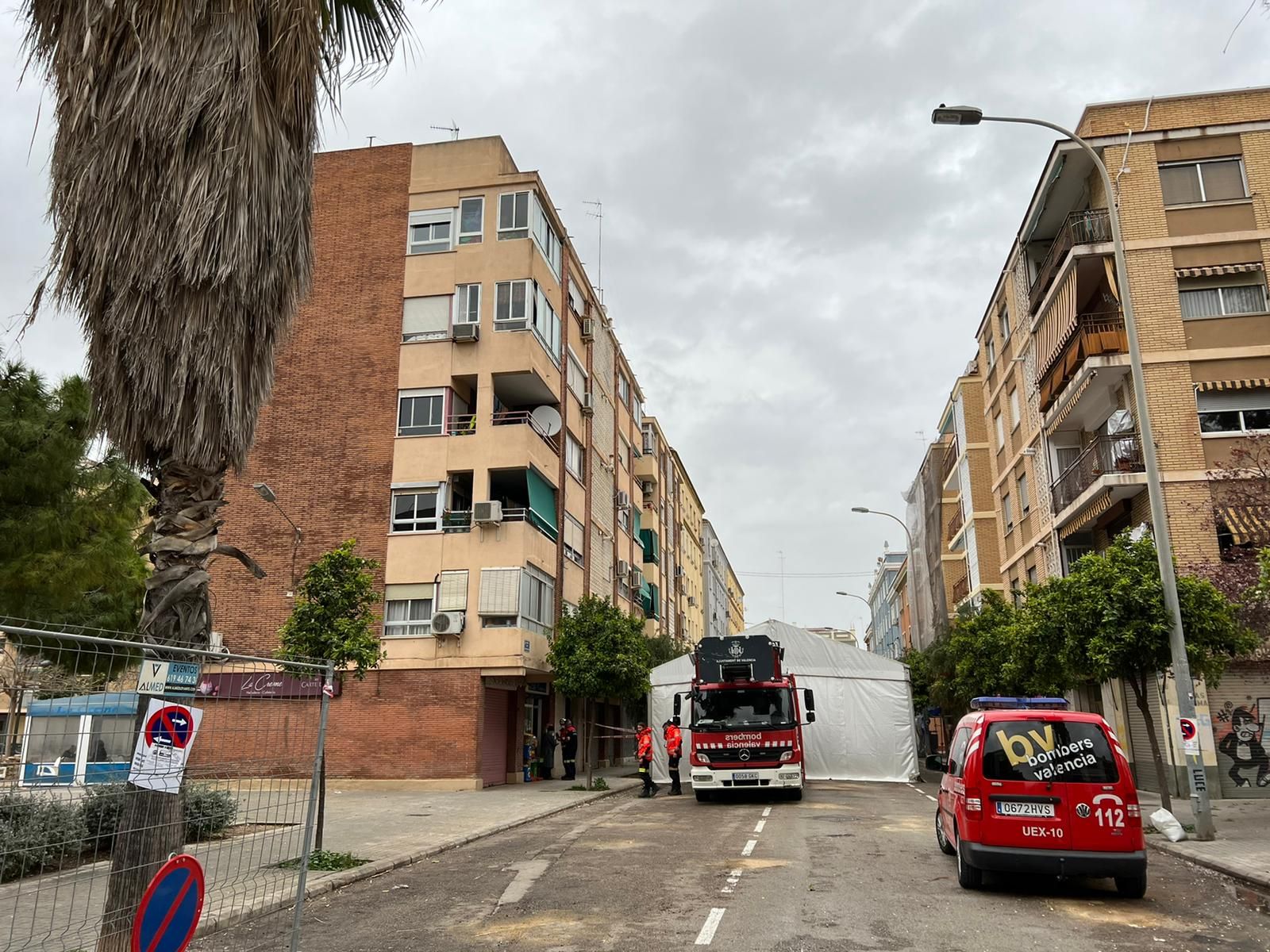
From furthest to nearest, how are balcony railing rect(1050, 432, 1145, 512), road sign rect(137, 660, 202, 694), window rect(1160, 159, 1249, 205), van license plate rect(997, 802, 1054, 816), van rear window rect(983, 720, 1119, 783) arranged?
window rect(1160, 159, 1249, 205)
balcony railing rect(1050, 432, 1145, 512)
van rear window rect(983, 720, 1119, 783)
van license plate rect(997, 802, 1054, 816)
road sign rect(137, 660, 202, 694)

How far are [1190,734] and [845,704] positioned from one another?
55.4ft

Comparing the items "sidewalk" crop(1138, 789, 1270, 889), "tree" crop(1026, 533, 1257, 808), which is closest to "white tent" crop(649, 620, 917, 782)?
"sidewalk" crop(1138, 789, 1270, 889)

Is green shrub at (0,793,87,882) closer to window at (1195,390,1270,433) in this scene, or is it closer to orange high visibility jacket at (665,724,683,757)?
orange high visibility jacket at (665,724,683,757)

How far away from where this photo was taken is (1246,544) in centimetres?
2008

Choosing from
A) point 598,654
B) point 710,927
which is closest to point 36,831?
point 710,927

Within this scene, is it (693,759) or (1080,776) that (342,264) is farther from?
(1080,776)

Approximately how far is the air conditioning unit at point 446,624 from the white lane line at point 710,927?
17.9 m

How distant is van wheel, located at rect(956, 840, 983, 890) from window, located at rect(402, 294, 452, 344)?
2238 cm

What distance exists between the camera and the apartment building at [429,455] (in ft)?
84.2

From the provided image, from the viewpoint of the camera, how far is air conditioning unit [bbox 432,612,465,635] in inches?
1003

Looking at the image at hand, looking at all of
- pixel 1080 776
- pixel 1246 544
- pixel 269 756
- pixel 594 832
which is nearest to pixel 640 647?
pixel 594 832

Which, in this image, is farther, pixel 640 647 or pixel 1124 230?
pixel 640 647

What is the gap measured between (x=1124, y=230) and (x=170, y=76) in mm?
23242

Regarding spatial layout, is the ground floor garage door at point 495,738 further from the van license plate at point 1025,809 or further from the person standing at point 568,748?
the van license plate at point 1025,809
